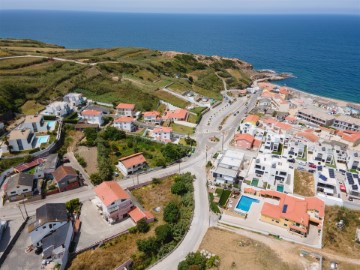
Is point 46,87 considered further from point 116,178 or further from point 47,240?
point 47,240

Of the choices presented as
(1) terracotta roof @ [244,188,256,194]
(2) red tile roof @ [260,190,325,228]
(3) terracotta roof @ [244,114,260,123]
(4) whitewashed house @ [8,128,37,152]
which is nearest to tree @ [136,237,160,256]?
(2) red tile roof @ [260,190,325,228]

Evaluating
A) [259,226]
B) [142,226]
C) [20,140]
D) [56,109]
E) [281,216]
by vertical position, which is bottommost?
[259,226]

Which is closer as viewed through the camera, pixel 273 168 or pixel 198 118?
pixel 273 168

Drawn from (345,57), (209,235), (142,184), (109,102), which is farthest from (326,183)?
(345,57)

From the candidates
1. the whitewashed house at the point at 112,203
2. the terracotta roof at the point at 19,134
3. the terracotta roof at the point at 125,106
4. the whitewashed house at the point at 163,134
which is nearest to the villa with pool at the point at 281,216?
the whitewashed house at the point at 112,203

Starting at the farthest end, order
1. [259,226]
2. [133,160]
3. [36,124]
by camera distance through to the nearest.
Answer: [36,124], [133,160], [259,226]

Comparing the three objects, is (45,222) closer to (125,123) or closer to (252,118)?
(125,123)

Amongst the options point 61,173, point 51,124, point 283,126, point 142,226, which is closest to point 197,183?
point 142,226
